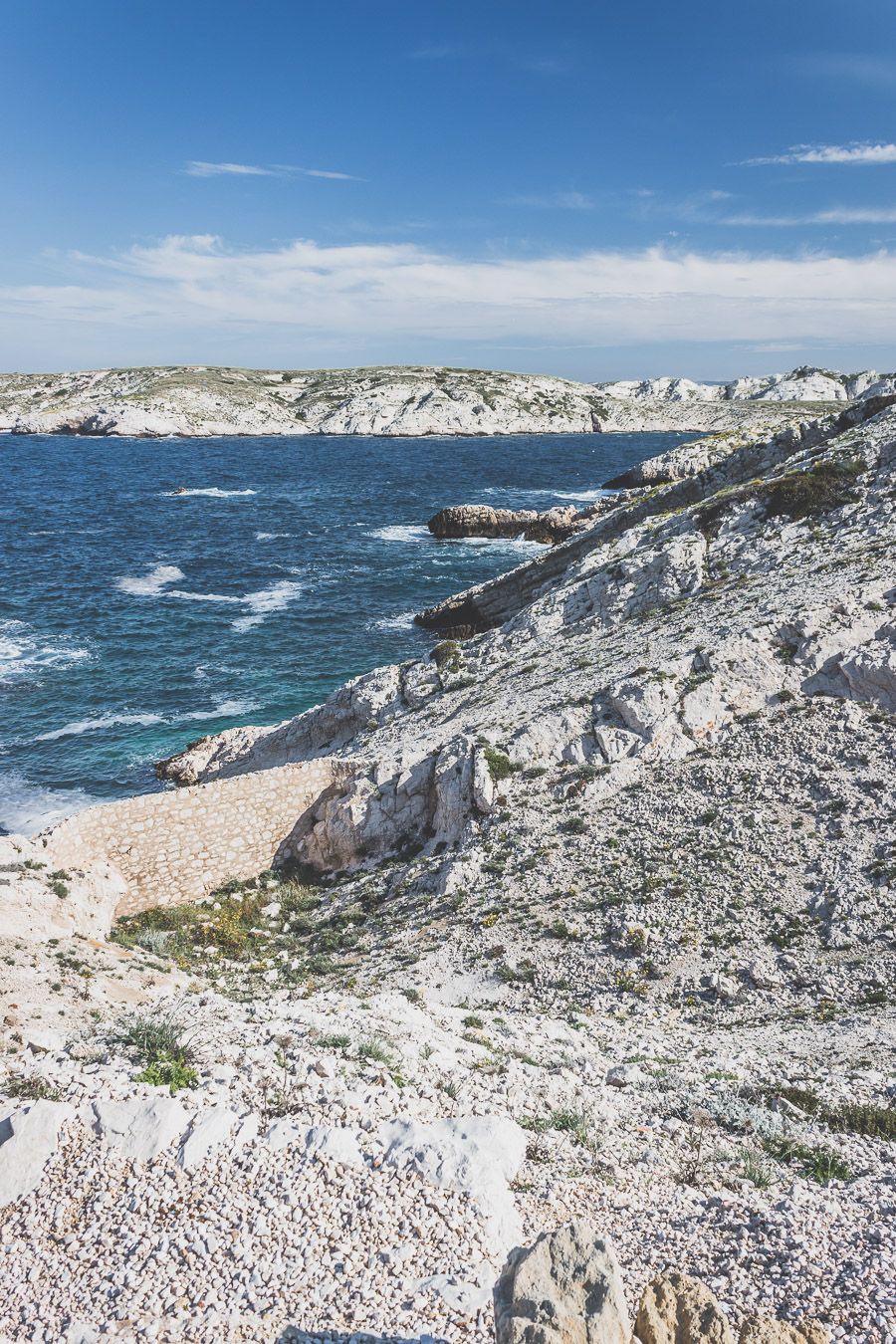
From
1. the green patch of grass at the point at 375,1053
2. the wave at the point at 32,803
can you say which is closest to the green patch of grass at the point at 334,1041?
the green patch of grass at the point at 375,1053

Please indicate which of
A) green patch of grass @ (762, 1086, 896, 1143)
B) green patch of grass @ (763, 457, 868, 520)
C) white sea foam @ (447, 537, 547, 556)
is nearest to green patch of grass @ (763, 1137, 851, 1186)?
green patch of grass @ (762, 1086, 896, 1143)

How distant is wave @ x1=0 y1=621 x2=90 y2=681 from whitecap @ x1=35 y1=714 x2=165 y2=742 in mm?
7742

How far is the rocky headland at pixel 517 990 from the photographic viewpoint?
774 centimetres

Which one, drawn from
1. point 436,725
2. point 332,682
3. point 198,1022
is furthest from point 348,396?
point 198,1022

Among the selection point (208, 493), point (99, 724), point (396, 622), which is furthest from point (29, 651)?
point (208, 493)

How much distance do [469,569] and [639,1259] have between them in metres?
58.8

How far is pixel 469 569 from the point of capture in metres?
64.9

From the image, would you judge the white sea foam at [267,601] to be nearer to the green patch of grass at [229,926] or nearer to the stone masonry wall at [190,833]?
the stone masonry wall at [190,833]

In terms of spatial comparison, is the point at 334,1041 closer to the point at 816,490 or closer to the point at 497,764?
the point at 497,764

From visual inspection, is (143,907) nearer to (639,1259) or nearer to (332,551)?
(639,1259)

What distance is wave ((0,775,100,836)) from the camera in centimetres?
3022

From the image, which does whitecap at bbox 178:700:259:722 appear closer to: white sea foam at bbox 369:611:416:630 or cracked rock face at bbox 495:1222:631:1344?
white sea foam at bbox 369:611:416:630

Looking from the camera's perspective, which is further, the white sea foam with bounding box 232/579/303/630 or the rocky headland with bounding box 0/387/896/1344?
the white sea foam with bounding box 232/579/303/630

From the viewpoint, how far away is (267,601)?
5806 cm
